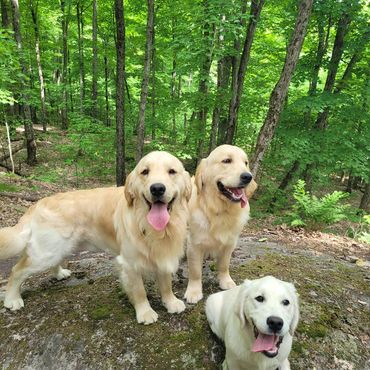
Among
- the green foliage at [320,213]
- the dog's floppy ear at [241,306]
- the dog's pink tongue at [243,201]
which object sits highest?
the dog's pink tongue at [243,201]

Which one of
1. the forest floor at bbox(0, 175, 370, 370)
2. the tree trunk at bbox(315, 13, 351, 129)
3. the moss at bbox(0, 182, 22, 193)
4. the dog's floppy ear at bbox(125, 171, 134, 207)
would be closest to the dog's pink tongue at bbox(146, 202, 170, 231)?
the dog's floppy ear at bbox(125, 171, 134, 207)

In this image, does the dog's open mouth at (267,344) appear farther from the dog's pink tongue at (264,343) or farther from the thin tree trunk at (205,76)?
the thin tree trunk at (205,76)

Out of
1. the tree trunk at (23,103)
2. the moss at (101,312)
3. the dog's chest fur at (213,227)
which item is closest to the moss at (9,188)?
the tree trunk at (23,103)

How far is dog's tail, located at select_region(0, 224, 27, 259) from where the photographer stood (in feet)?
10.6

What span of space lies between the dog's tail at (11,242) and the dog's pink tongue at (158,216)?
1.57m

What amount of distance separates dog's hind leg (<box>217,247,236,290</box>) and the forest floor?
15 cm

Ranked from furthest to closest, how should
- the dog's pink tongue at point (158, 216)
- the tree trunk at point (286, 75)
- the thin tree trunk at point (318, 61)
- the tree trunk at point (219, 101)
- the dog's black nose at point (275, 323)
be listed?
the thin tree trunk at point (318, 61) < the tree trunk at point (219, 101) < the tree trunk at point (286, 75) < the dog's pink tongue at point (158, 216) < the dog's black nose at point (275, 323)

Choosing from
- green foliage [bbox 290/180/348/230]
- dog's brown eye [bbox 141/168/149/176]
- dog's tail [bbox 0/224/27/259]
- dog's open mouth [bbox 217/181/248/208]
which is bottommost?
green foliage [bbox 290/180/348/230]

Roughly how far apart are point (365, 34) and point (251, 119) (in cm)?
500

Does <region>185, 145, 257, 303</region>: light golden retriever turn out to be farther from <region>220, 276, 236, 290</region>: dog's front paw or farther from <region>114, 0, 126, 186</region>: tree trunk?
<region>114, 0, 126, 186</region>: tree trunk

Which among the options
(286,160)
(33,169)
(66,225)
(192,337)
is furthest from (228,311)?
(33,169)

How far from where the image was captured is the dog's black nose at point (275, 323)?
2.05 meters

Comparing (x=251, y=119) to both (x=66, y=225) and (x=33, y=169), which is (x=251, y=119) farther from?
(x=66, y=225)

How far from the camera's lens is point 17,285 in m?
3.43
